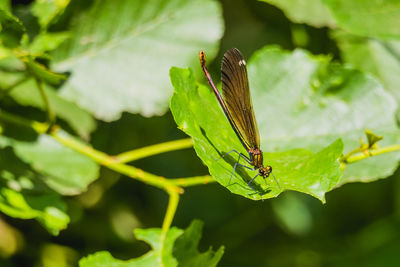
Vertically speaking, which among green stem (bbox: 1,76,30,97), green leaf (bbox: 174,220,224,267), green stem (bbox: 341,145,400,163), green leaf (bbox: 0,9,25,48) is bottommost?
green leaf (bbox: 174,220,224,267)

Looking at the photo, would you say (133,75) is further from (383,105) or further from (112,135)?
(383,105)

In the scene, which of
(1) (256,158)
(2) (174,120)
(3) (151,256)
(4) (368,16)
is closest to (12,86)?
(2) (174,120)

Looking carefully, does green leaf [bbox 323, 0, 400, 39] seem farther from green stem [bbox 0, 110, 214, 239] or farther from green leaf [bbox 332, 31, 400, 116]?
green stem [bbox 0, 110, 214, 239]

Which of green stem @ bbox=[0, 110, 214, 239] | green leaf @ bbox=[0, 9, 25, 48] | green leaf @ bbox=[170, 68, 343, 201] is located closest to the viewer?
green leaf @ bbox=[170, 68, 343, 201]

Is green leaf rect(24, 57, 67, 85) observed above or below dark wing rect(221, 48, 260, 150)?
above

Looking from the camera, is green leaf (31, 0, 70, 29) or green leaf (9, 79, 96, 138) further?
green leaf (9, 79, 96, 138)

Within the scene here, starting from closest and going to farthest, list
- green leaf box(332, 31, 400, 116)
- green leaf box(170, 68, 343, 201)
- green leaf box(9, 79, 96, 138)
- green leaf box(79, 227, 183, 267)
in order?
green leaf box(170, 68, 343, 201)
green leaf box(79, 227, 183, 267)
green leaf box(9, 79, 96, 138)
green leaf box(332, 31, 400, 116)

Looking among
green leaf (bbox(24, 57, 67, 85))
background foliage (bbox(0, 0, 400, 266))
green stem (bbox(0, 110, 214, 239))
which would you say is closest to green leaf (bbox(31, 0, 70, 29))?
background foliage (bbox(0, 0, 400, 266))

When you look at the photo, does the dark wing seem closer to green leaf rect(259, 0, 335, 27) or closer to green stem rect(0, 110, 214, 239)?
green stem rect(0, 110, 214, 239)
